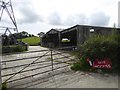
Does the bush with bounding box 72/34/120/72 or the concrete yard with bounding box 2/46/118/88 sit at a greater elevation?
the bush with bounding box 72/34/120/72

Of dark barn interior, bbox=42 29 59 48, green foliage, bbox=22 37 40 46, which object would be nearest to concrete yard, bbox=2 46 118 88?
dark barn interior, bbox=42 29 59 48

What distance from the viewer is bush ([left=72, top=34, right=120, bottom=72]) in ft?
26.6

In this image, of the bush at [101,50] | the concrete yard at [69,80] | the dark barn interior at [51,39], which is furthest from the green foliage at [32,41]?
the concrete yard at [69,80]

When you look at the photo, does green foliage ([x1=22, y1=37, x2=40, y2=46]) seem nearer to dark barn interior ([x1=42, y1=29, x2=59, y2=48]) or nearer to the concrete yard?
dark barn interior ([x1=42, y1=29, x2=59, y2=48])

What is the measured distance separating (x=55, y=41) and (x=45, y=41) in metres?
5.70

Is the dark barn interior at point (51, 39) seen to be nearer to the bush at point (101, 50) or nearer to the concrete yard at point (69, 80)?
the bush at point (101, 50)

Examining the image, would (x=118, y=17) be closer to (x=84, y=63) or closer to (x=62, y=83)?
(x=84, y=63)

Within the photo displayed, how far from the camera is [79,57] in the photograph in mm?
9227

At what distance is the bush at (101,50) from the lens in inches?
319

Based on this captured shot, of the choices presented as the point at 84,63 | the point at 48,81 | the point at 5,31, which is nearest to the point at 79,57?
the point at 84,63

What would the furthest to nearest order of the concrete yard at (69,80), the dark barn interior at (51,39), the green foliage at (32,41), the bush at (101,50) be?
the green foliage at (32,41), the dark barn interior at (51,39), the bush at (101,50), the concrete yard at (69,80)

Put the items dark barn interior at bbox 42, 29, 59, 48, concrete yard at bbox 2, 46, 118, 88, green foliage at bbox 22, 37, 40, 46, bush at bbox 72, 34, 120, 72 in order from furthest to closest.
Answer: green foliage at bbox 22, 37, 40, 46 → dark barn interior at bbox 42, 29, 59, 48 → bush at bbox 72, 34, 120, 72 → concrete yard at bbox 2, 46, 118, 88

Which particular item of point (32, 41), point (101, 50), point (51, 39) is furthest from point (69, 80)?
point (32, 41)

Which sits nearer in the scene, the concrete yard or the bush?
the concrete yard
